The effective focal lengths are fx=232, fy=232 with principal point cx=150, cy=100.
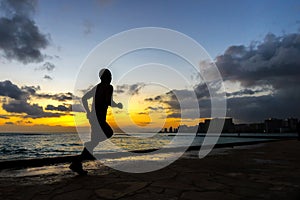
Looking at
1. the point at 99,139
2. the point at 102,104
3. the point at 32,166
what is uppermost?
the point at 102,104

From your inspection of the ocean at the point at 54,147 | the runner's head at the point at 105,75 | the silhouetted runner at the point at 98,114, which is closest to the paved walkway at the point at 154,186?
the silhouetted runner at the point at 98,114

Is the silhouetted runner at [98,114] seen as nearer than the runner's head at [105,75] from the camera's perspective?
Yes

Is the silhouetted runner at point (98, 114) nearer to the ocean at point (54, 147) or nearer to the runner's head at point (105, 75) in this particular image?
the runner's head at point (105, 75)

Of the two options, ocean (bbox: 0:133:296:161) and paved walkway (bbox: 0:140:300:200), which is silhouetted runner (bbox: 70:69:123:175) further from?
ocean (bbox: 0:133:296:161)

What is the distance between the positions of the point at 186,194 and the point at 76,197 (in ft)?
4.74

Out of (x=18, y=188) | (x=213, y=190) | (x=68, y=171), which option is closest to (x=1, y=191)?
(x=18, y=188)

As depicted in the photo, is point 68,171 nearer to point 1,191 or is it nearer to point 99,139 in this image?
point 99,139

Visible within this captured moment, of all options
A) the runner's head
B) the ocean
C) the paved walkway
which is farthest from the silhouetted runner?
the ocean

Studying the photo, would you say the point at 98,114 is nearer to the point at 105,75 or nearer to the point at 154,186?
the point at 105,75

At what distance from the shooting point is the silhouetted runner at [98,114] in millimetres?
4598

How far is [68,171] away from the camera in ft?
16.0

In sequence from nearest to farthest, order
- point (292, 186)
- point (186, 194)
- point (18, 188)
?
1. point (186, 194)
2. point (18, 188)
3. point (292, 186)

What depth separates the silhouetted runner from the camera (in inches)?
181

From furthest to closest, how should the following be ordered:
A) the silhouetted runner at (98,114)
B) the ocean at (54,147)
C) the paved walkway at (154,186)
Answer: the ocean at (54,147) → the silhouetted runner at (98,114) → the paved walkway at (154,186)
